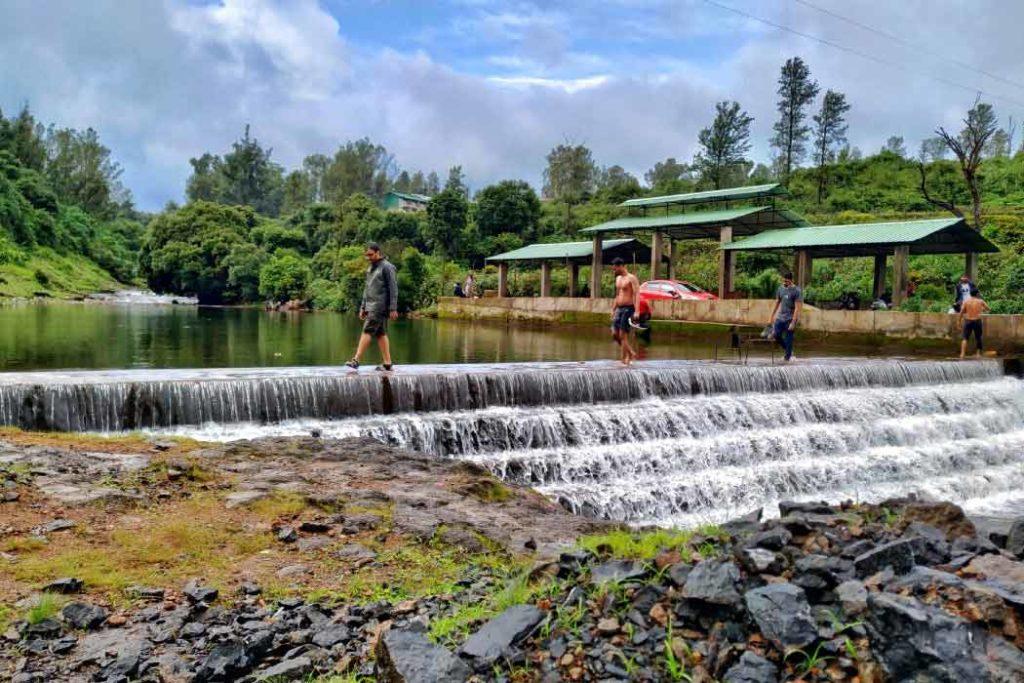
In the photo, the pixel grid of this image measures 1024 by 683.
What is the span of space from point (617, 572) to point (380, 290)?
7.58 m

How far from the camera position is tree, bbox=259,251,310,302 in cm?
6034

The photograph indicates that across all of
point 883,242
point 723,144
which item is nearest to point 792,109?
point 723,144

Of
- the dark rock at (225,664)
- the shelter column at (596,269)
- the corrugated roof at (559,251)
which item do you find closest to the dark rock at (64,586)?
Result: the dark rock at (225,664)

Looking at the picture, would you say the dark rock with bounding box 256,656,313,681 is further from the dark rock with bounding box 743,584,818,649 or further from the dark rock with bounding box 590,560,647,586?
the dark rock with bounding box 743,584,818,649

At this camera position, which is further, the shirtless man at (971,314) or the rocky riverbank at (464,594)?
the shirtless man at (971,314)

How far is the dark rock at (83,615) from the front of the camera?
12.4ft

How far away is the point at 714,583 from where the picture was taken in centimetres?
325

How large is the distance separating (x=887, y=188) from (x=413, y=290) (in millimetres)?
34639

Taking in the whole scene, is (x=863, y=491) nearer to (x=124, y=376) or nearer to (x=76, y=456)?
(x=76, y=456)

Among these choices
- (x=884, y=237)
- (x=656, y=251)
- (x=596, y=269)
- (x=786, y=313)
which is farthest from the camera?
(x=596, y=269)

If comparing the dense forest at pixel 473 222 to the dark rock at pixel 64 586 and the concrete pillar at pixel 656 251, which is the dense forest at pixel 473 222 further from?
the dark rock at pixel 64 586

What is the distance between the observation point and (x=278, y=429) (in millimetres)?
9500

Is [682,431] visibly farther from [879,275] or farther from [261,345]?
[879,275]

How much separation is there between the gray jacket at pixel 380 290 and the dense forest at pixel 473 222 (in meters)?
23.7
